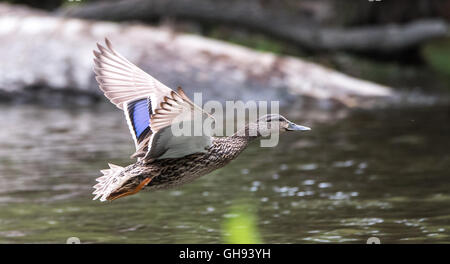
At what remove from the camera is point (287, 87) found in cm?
1251

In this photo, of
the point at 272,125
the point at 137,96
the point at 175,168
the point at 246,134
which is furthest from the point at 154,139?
the point at 272,125

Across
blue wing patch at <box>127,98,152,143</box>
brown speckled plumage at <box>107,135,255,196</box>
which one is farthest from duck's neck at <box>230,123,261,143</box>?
blue wing patch at <box>127,98,152,143</box>

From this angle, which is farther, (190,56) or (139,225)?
(190,56)

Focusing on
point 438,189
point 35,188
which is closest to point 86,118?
point 35,188

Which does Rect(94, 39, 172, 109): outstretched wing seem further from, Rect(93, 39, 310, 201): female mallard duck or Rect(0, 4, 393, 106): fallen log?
Rect(0, 4, 393, 106): fallen log

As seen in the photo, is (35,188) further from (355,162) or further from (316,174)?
(355,162)

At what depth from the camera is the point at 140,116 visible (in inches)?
216

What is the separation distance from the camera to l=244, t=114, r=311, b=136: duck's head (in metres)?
5.66

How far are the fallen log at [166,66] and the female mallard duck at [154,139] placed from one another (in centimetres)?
646

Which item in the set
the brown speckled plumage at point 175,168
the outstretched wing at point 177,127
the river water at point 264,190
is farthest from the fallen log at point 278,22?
the outstretched wing at point 177,127

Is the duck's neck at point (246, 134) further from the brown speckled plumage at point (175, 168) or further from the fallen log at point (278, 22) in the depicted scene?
the fallen log at point (278, 22)

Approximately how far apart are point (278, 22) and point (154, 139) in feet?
34.5

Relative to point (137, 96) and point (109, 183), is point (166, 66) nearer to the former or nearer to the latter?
point (137, 96)
